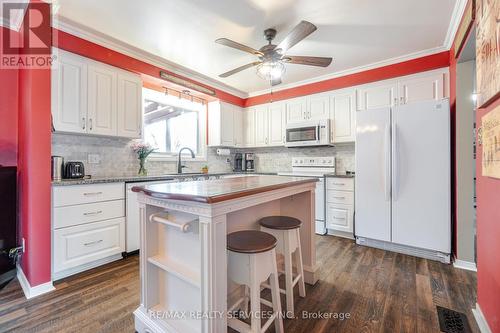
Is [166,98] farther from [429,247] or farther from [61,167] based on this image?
[429,247]

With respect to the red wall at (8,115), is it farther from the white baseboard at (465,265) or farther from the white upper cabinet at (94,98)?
the white baseboard at (465,265)

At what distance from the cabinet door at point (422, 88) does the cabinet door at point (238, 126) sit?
9.10ft

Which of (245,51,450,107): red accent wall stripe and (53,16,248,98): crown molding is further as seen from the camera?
(245,51,450,107): red accent wall stripe

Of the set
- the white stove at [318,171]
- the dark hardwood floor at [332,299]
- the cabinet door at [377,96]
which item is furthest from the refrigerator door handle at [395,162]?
the white stove at [318,171]

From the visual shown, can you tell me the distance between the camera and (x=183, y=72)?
350cm

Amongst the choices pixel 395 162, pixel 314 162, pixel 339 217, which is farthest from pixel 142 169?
pixel 395 162

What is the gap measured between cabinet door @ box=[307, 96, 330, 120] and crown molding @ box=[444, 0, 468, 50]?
5.07 feet

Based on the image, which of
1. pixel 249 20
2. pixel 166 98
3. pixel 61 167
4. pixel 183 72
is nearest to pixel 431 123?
pixel 249 20

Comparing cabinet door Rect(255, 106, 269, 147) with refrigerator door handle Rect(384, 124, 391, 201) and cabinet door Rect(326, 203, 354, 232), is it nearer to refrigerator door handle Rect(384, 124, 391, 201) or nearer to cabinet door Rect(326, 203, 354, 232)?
cabinet door Rect(326, 203, 354, 232)

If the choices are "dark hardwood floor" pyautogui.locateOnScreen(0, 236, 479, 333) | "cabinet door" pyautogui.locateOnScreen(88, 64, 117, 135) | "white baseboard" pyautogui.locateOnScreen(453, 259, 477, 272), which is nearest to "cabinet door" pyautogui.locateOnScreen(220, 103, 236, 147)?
"cabinet door" pyautogui.locateOnScreen(88, 64, 117, 135)

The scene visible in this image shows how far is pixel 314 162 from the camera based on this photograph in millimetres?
3986

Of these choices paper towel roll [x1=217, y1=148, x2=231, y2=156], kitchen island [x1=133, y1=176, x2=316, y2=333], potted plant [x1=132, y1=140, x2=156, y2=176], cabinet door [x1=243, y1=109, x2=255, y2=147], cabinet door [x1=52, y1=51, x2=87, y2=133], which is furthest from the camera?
cabinet door [x1=243, y1=109, x2=255, y2=147]

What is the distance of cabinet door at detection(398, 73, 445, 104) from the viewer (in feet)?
9.29

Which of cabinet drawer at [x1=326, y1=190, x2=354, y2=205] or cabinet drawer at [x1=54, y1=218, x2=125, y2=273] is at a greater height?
cabinet drawer at [x1=326, y1=190, x2=354, y2=205]
